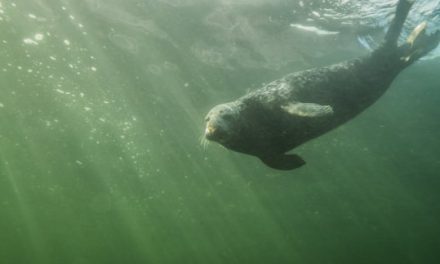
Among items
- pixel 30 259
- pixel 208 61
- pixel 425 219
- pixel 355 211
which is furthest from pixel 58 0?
pixel 30 259

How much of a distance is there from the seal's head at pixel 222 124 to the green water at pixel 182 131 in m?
5.77

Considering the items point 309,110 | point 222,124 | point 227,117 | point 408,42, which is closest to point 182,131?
point 408,42

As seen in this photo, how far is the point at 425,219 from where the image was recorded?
36688 mm

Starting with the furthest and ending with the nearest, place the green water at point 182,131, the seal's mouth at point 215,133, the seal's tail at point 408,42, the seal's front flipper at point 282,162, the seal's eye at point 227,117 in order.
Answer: the green water at point 182,131 → the seal's tail at point 408,42 → the seal's front flipper at point 282,162 → the seal's eye at point 227,117 → the seal's mouth at point 215,133

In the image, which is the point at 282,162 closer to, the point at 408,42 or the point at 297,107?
the point at 297,107

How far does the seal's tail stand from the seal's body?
56 millimetres

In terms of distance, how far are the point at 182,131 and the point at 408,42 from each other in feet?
42.3

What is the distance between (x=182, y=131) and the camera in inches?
762

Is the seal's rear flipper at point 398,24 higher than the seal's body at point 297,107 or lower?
higher

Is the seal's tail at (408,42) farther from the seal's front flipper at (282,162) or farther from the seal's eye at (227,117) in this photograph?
the seal's eye at (227,117)

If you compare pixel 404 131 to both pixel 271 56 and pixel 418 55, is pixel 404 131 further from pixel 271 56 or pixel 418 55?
pixel 418 55

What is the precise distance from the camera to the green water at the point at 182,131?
12133 millimetres

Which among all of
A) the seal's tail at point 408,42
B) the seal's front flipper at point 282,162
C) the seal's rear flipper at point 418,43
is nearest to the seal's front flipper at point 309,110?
the seal's front flipper at point 282,162

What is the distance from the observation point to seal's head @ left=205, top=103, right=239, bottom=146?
518cm
